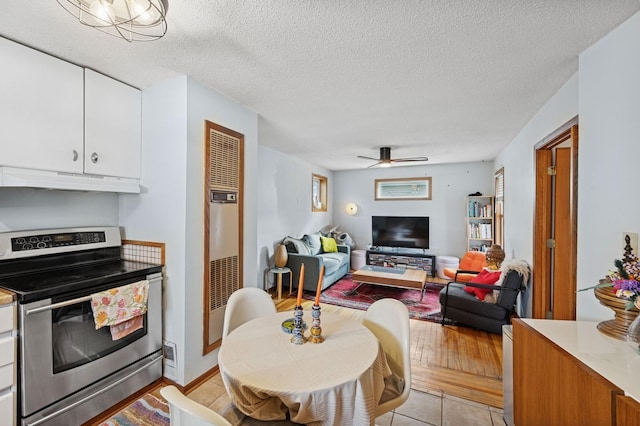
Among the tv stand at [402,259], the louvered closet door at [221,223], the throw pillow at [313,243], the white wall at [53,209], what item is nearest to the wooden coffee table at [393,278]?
the throw pillow at [313,243]

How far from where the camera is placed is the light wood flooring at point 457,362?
212cm

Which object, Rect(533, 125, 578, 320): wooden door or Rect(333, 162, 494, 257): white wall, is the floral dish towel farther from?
Rect(333, 162, 494, 257): white wall

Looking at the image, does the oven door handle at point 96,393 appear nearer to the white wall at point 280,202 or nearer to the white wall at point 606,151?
the white wall at point 280,202

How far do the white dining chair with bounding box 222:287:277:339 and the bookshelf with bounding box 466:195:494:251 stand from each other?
4.86 m

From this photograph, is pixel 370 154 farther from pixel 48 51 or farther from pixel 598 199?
pixel 48 51

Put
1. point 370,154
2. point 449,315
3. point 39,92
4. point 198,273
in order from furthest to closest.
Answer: point 370,154, point 449,315, point 198,273, point 39,92

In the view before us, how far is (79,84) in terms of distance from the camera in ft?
6.20

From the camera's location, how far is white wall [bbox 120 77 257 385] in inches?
80.4

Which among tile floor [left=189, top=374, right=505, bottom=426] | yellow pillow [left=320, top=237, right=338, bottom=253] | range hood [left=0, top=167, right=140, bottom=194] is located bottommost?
tile floor [left=189, top=374, right=505, bottom=426]

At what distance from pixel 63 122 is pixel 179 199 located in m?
0.85

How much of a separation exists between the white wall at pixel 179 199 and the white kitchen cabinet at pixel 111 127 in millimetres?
78

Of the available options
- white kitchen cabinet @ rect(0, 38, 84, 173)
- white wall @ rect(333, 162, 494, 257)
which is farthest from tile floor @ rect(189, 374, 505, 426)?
white wall @ rect(333, 162, 494, 257)

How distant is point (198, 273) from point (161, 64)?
152cm

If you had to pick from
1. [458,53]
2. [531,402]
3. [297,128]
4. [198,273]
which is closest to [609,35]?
[458,53]
